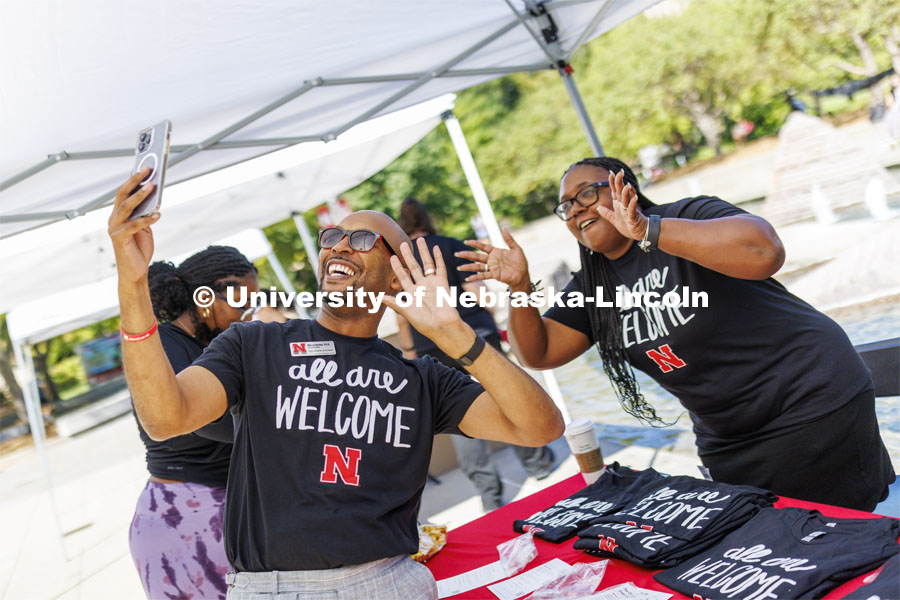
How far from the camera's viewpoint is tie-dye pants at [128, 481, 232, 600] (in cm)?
250

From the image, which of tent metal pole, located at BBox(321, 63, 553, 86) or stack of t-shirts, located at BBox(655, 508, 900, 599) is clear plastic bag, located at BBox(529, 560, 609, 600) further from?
tent metal pole, located at BBox(321, 63, 553, 86)

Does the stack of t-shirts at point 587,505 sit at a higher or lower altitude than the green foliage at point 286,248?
lower

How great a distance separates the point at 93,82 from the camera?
2348 millimetres

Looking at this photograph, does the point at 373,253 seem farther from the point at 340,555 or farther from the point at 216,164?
the point at 216,164

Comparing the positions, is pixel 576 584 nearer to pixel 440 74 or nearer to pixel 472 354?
pixel 472 354

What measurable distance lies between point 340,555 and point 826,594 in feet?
3.35

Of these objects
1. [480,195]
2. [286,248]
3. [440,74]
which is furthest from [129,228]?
[286,248]

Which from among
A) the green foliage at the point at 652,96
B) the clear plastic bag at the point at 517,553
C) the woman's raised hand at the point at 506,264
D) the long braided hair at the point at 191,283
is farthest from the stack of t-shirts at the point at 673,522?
the green foliage at the point at 652,96

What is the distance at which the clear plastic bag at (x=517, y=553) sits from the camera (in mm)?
1957

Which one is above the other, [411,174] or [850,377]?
[411,174]

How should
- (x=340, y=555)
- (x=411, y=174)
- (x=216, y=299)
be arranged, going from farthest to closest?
(x=411, y=174)
(x=216, y=299)
(x=340, y=555)

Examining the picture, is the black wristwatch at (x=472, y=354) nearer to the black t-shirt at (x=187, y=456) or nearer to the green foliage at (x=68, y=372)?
the black t-shirt at (x=187, y=456)

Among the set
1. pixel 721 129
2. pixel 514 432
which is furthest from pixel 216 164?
pixel 721 129

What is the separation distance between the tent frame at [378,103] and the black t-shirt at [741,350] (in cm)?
159
